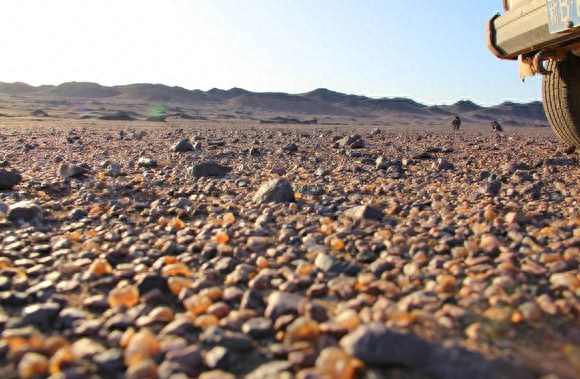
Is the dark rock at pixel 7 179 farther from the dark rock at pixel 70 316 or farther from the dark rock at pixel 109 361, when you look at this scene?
the dark rock at pixel 109 361

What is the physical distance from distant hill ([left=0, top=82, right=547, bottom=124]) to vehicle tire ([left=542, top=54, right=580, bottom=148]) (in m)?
49.6

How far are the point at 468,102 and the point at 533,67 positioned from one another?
Answer: 66.9 meters

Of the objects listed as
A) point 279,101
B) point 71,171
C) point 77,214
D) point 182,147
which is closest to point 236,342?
point 77,214

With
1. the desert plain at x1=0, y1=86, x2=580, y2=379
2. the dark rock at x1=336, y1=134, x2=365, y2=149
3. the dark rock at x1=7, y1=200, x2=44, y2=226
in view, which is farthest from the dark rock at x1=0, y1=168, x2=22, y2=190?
the dark rock at x1=336, y1=134, x2=365, y2=149

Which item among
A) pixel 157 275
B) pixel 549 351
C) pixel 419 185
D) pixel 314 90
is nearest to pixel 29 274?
pixel 157 275

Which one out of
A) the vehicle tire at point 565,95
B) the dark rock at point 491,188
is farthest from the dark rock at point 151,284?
the vehicle tire at point 565,95

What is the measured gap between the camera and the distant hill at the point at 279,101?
2205 inches

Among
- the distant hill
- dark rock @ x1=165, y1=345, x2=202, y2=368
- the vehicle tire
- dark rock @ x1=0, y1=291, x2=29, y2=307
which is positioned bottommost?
dark rock @ x1=165, y1=345, x2=202, y2=368

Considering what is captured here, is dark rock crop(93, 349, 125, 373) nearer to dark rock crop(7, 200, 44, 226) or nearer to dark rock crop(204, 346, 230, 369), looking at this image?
dark rock crop(204, 346, 230, 369)

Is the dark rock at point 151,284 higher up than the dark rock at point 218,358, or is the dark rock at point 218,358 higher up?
the dark rock at point 151,284

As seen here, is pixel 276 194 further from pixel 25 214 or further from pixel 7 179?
pixel 7 179

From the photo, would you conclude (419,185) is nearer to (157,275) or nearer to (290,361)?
(157,275)

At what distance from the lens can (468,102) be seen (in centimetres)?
6600

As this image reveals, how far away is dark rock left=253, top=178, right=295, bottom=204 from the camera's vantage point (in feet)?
10.0
